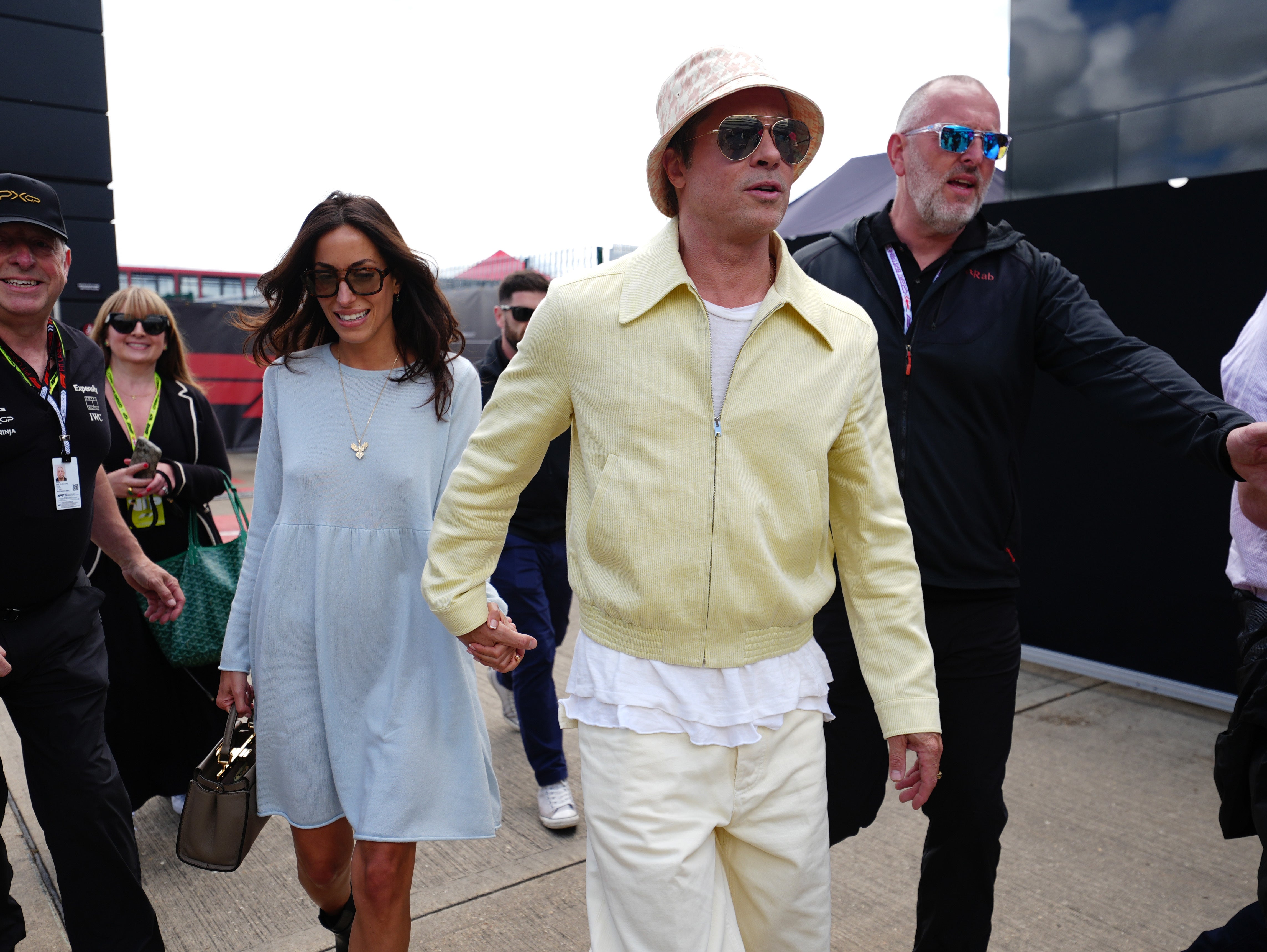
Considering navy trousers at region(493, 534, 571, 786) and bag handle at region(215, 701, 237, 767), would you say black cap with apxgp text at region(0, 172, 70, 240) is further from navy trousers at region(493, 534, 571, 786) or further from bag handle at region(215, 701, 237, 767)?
navy trousers at region(493, 534, 571, 786)

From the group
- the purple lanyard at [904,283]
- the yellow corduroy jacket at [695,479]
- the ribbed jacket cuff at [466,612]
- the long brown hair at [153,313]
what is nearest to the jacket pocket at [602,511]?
the yellow corduroy jacket at [695,479]

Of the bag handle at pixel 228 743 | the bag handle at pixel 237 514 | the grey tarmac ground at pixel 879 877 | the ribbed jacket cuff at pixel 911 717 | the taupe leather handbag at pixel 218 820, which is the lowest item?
the grey tarmac ground at pixel 879 877

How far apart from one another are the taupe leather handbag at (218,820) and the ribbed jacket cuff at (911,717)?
162cm

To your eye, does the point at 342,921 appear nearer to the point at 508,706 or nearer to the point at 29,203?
the point at 29,203

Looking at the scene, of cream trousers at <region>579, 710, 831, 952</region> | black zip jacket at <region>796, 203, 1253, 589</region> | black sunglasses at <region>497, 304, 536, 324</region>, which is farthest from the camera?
black sunglasses at <region>497, 304, 536, 324</region>

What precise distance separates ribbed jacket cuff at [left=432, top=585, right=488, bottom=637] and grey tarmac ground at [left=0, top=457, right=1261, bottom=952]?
1508 millimetres

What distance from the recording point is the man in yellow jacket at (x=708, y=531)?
1.77m

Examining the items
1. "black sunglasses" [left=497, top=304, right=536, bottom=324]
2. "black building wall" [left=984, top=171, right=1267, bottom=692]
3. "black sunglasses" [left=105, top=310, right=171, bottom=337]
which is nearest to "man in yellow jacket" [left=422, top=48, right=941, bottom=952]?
"black sunglasses" [left=497, top=304, right=536, bottom=324]

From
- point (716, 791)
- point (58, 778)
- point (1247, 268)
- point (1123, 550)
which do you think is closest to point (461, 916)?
point (58, 778)

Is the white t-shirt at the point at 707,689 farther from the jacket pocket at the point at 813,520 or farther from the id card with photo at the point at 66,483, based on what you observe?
the id card with photo at the point at 66,483

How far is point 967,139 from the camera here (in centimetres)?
258

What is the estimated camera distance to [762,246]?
6.30 ft

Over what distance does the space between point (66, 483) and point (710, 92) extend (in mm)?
2023

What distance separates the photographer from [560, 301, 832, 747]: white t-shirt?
1.77 meters
